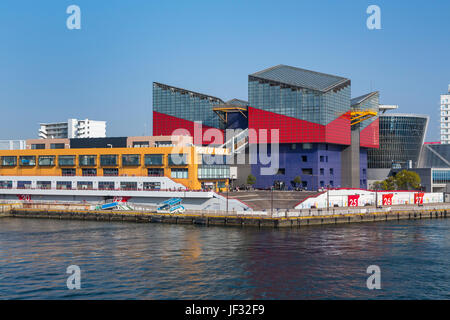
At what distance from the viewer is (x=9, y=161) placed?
139625mm

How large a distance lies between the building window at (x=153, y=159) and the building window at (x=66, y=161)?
882 inches

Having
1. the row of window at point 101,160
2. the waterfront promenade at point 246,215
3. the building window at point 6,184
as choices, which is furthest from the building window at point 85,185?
the building window at point 6,184

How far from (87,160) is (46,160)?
1305cm

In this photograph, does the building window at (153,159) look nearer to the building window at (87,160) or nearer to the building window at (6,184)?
the building window at (87,160)

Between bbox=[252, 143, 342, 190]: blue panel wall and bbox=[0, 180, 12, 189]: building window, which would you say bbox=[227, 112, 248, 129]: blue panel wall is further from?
bbox=[0, 180, 12, 189]: building window

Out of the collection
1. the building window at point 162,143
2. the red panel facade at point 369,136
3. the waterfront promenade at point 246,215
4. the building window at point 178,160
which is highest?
the red panel facade at point 369,136

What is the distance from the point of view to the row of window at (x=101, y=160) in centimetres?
12162

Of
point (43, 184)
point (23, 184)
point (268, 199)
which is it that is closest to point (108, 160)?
point (43, 184)

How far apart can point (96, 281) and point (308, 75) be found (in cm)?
11593

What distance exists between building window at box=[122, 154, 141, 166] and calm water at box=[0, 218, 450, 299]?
33598 mm

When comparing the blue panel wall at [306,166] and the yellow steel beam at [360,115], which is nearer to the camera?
the blue panel wall at [306,166]

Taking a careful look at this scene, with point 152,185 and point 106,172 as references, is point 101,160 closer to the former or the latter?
point 106,172

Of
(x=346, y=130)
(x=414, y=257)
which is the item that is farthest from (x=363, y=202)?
(x=414, y=257)

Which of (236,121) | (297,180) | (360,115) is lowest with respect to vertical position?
(297,180)
